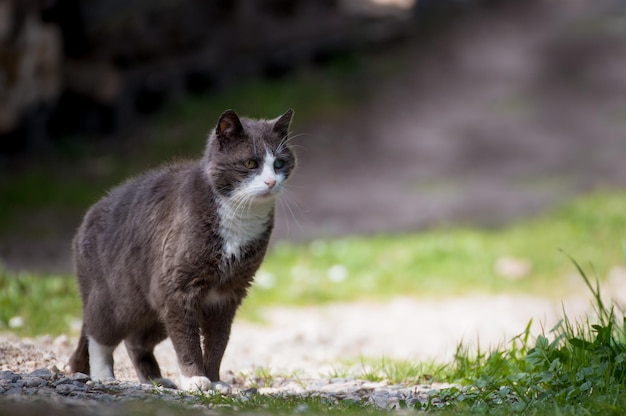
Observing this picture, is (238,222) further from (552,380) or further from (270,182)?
(552,380)

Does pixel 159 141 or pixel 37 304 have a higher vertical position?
pixel 159 141

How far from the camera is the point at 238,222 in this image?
199 inches

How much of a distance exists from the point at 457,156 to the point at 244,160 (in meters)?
8.83

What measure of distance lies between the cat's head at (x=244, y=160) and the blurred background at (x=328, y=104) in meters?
4.83

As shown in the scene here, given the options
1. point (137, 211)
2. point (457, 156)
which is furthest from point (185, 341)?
point (457, 156)

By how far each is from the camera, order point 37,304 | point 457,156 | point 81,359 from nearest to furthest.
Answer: point 81,359, point 37,304, point 457,156

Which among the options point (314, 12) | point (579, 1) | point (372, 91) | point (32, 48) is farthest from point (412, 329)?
point (579, 1)

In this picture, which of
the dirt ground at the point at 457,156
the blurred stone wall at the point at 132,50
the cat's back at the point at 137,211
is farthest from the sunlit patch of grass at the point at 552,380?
the blurred stone wall at the point at 132,50

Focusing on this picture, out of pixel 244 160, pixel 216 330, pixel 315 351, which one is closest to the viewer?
pixel 244 160

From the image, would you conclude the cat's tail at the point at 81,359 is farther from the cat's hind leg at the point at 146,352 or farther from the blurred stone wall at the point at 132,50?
the blurred stone wall at the point at 132,50

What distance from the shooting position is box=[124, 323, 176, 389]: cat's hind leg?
17.8 ft

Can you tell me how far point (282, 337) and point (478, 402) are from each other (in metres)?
3.25

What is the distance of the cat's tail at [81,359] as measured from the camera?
5.50 m

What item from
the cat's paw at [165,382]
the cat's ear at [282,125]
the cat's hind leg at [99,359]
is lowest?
the cat's paw at [165,382]
